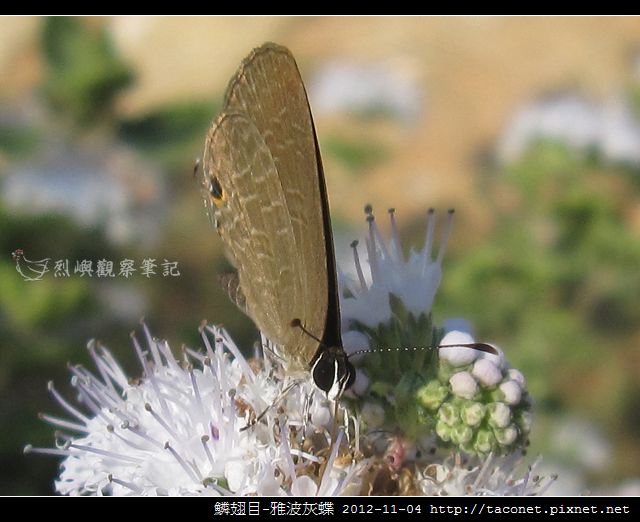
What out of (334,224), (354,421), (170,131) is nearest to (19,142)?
(170,131)

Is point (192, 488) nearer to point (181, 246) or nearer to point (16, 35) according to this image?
point (181, 246)

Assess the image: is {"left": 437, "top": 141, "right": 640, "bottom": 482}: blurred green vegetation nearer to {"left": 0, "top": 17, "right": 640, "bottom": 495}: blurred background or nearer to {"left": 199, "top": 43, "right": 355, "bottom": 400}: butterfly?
{"left": 0, "top": 17, "right": 640, "bottom": 495}: blurred background

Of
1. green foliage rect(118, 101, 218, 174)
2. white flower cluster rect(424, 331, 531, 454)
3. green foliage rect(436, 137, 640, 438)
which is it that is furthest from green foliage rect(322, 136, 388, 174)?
white flower cluster rect(424, 331, 531, 454)

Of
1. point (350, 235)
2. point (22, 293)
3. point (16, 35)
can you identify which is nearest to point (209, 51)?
point (16, 35)

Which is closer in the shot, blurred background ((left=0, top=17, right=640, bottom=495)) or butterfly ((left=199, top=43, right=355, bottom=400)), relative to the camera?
butterfly ((left=199, top=43, right=355, bottom=400))

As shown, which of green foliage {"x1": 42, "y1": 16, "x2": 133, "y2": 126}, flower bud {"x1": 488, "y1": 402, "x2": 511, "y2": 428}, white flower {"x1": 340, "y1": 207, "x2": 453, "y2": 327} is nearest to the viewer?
flower bud {"x1": 488, "y1": 402, "x2": 511, "y2": 428}

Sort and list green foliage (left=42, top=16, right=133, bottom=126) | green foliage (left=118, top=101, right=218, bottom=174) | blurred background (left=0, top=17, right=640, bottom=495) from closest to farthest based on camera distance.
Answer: blurred background (left=0, top=17, right=640, bottom=495)
green foliage (left=42, top=16, right=133, bottom=126)
green foliage (left=118, top=101, right=218, bottom=174)
